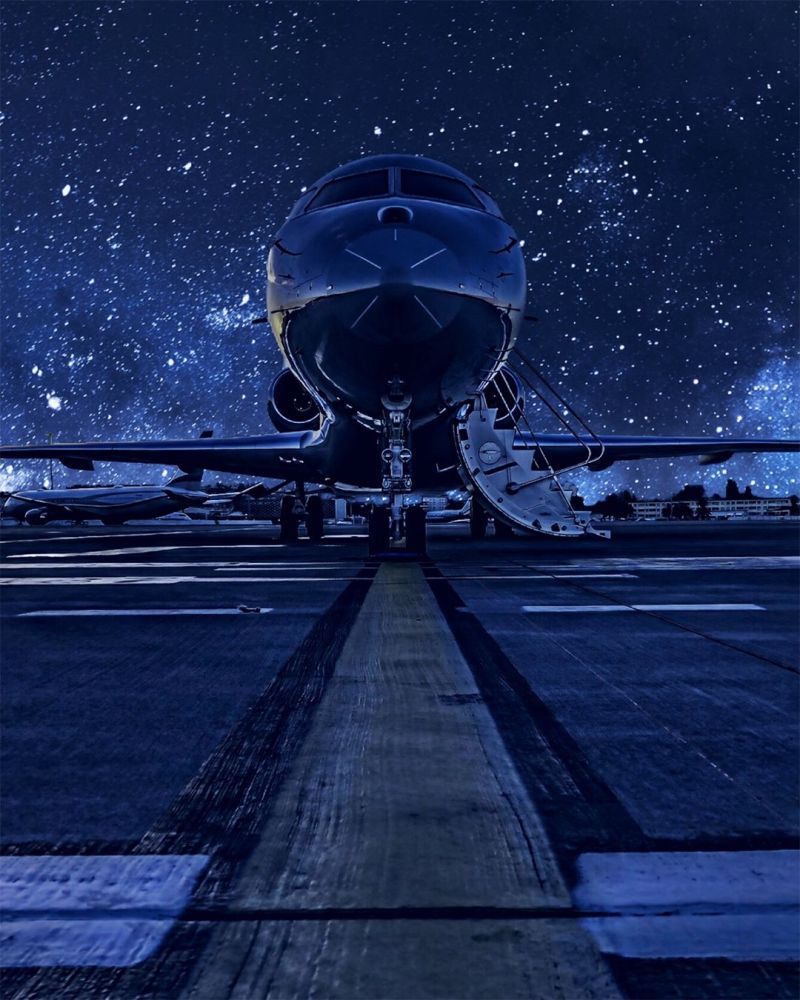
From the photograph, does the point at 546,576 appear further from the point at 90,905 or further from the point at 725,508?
the point at 725,508

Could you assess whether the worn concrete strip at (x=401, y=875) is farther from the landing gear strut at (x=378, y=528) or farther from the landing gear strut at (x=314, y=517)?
the landing gear strut at (x=314, y=517)

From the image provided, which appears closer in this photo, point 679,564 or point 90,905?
point 90,905

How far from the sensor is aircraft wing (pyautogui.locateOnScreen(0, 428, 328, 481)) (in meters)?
16.0

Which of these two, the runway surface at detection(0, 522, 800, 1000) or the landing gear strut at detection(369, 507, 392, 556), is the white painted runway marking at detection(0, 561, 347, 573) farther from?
the runway surface at detection(0, 522, 800, 1000)

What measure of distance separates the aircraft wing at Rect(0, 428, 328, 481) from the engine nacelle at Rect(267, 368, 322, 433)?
1.13 m

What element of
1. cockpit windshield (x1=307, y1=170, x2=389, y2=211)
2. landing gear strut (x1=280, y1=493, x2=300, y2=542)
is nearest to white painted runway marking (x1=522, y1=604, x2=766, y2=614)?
cockpit windshield (x1=307, y1=170, x2=389, y2=211)

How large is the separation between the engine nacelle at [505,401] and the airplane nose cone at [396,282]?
5.67m

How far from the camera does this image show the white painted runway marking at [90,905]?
1.25 metres

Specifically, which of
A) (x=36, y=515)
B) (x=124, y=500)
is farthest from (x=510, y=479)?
(x=36, y=515)

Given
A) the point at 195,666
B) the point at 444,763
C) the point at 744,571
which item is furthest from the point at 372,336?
the point at 444,763

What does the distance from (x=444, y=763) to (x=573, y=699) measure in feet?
2.93

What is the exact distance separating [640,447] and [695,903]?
17.5 m

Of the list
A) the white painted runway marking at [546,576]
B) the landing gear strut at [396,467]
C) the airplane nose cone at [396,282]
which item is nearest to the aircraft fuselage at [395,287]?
the airplane nose cone at [396,282]

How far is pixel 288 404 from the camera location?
1853cm
